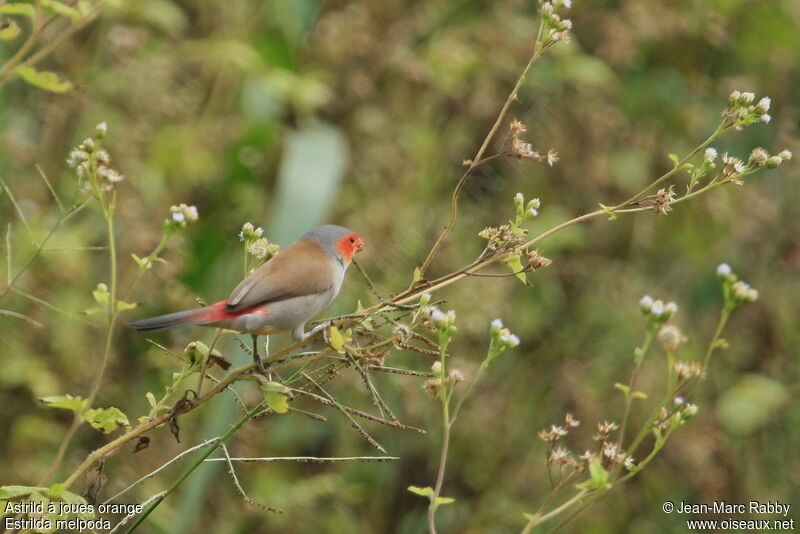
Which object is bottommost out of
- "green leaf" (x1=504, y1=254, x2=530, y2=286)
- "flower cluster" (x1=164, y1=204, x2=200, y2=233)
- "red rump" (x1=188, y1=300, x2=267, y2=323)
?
"red rump" (x1=188, y1=300, x2=267, y2=323)

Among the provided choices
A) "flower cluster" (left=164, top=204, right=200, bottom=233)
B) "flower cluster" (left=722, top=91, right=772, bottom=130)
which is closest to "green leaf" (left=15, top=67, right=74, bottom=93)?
"flower cluster" (left=164, top=204, right=200, bottom=233)

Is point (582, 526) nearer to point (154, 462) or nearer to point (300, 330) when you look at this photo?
point (154, 462)

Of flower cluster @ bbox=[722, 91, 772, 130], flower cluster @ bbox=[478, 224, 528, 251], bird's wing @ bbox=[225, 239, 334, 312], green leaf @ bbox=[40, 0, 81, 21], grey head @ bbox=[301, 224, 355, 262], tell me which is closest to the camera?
green leaf @ bbox=[40, 0, 81, 21]

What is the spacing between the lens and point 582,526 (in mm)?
5840

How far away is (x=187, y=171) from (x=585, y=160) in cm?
246

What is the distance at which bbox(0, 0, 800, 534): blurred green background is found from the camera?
15.9 ft

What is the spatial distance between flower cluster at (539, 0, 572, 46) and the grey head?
3.75 feet

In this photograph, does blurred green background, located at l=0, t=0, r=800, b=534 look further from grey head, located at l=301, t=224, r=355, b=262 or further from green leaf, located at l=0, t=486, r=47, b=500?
green leaf, located at l=0, t=486, r=47, b=500

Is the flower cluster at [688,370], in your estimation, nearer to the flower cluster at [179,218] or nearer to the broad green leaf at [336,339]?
the broad green leaf at [336,339]

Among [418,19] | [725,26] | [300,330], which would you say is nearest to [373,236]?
[418,19]

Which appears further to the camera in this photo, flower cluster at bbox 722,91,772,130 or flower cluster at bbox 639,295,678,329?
flower cluster at bbox 722,91,772,130

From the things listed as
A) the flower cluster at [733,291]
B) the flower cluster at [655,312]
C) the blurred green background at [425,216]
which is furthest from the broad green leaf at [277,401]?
the blurred green background at [425,216]

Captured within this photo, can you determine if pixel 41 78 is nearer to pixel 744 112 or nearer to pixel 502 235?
pixel 502 235

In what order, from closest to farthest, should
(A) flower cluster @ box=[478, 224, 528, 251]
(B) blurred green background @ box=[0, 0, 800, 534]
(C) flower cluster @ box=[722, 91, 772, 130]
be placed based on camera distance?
1. (A) flower cluster @ box=[478, 224, 528, 251]
2. (C) flower cluster @ box=[722, 91, 772, 130]
3. (B) blurred green background @ box=[0, 0, 800, 534]
